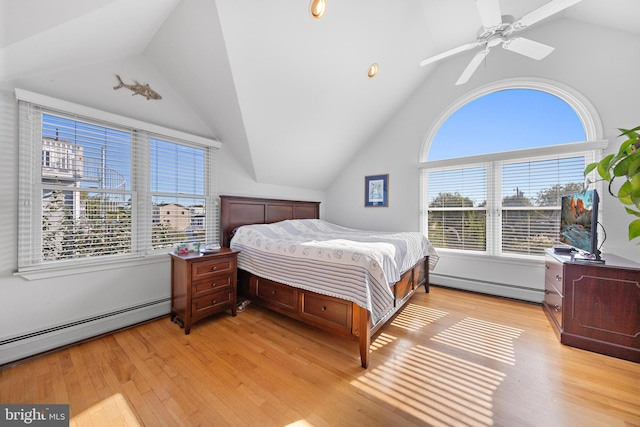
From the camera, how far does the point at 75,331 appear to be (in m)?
2.14

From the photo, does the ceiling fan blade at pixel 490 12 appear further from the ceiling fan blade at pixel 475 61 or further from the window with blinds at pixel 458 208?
the window with blinds at pixel 458 208

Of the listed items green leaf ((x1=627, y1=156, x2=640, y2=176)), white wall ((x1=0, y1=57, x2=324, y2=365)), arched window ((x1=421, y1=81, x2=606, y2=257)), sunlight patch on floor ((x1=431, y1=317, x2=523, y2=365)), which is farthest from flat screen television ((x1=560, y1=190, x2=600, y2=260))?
white wall ((x1=0, y1=57, x2=324, y2=365))

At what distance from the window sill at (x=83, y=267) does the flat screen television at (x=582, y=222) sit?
13.6 ft

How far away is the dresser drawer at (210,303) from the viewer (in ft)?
7.71

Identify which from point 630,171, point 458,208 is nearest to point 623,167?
point 630,171

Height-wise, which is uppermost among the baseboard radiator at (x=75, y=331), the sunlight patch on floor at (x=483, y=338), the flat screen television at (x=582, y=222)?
the flat screen television at (x=582, y=222)

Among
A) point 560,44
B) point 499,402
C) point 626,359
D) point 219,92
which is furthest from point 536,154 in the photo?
point 219,92

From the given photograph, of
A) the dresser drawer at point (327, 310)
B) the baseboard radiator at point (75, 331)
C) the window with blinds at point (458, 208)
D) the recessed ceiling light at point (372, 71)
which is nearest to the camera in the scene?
the baseboard radiator at point (75, 331)

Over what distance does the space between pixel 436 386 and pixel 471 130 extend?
3.41 metres

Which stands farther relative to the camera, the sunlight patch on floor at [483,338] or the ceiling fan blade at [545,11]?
the sunlight patch on floor at [483,338]

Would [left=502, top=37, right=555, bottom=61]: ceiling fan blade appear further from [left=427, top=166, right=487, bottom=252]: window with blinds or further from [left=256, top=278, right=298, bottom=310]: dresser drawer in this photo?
[left=256, top=278, right=298, bottom=310]: dresser drawer

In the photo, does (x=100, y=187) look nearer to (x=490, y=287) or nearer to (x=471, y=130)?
(x=471, y=130)

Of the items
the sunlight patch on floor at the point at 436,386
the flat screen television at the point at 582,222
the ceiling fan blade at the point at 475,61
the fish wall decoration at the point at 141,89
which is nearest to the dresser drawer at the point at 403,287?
the sunlight patch on floor at the point at 436,386

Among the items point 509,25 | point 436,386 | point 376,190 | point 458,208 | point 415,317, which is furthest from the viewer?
point 376,190
